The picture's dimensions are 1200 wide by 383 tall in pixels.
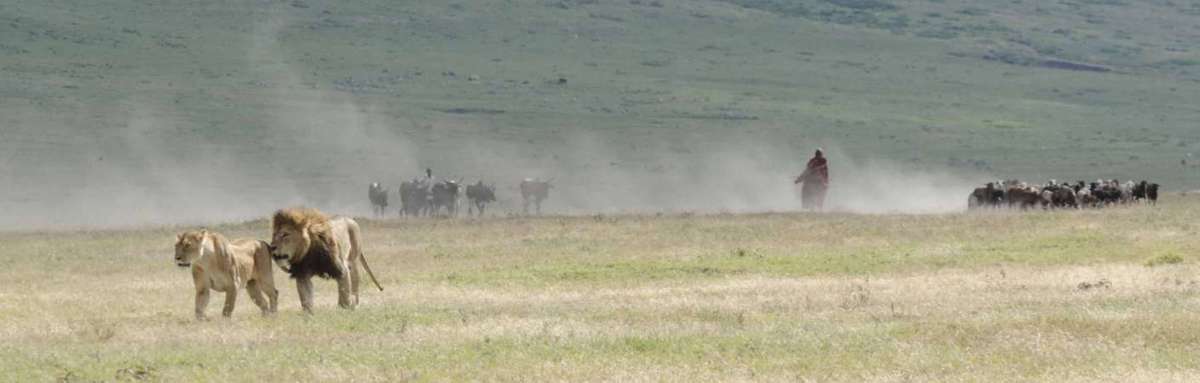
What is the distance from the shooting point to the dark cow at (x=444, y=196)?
5644 cm

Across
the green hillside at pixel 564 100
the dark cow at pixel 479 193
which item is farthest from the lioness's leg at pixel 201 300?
the dark cow at pixel 479 193

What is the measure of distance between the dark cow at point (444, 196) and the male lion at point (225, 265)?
36529 millimetres

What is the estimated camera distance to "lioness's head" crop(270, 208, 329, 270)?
19297 mm

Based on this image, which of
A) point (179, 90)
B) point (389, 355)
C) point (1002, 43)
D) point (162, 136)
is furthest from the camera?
point (1002, 43)

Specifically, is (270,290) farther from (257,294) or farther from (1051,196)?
(1051,196)

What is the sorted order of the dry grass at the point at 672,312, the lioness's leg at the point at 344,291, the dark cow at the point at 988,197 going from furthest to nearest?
the dark cow at the point at 988,197 < the lioness's leg at the point at 344,291 < the dry grass at the point at 672,312

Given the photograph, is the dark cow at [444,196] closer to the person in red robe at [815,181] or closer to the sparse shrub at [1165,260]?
the person in red robe at [815,181]

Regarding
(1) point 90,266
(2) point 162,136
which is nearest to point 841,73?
(2) point 162,136

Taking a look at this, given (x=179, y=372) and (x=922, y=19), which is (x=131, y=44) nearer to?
(x=922, y=19)

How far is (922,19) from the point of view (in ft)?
511

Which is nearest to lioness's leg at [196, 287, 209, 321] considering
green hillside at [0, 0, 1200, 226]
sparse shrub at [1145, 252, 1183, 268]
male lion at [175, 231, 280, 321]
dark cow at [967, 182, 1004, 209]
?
male lion at [175, 231, 280, 321]

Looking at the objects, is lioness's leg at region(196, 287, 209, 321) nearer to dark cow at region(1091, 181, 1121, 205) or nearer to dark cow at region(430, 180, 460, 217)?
dark cow at region(1091, 181, 1121, 205)

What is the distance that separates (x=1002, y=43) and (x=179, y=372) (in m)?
139

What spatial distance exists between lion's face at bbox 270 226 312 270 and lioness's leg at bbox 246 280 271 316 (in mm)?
395
